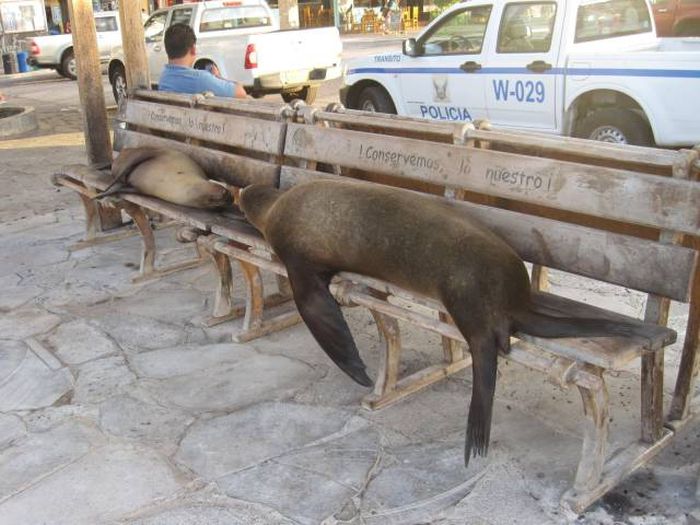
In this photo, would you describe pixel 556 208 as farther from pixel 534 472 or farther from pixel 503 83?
pixel 503 83

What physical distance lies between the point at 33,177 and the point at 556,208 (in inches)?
303

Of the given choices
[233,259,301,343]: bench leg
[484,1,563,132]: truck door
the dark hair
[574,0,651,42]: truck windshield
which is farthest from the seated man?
[574,0,651,42]: truck windshield

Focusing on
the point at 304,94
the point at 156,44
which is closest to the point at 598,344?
the point at 304,94

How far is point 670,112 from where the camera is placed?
7.40m

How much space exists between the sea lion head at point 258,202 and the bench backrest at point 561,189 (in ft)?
1.38

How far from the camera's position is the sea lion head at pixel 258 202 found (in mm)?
4559

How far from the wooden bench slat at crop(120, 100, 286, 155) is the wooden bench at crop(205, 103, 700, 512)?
0.74 meters

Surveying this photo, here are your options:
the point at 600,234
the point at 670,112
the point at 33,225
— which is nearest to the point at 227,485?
the point at 600,234

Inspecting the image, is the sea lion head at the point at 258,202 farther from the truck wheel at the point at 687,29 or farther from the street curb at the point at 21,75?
the street curb at the point at 21,75

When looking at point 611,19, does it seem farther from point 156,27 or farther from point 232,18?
point 156,27

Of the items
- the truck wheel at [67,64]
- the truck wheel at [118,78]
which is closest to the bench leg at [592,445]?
the truck wheel at [118,78]

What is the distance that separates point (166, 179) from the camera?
5.60m

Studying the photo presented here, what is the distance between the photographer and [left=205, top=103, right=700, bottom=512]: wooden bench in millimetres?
3072

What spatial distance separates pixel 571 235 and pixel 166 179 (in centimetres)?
310
